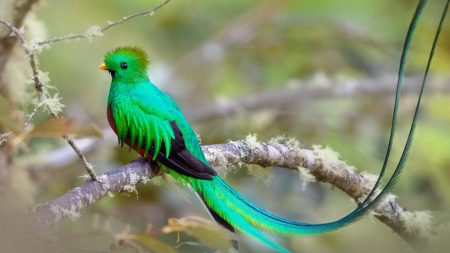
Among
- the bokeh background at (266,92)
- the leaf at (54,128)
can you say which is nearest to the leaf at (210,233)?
the leaf at (54,128)

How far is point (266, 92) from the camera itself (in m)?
3.88

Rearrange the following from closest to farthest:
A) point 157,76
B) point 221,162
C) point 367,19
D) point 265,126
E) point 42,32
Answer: point 221,162
point 42,32
point 265,126
point 157,76
point 367,19

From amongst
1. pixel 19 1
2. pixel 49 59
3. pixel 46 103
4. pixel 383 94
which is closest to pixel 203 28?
pixel 49 59

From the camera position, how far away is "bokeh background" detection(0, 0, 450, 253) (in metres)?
3.18

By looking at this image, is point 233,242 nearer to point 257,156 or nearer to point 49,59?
point 257,156

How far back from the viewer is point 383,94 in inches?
150

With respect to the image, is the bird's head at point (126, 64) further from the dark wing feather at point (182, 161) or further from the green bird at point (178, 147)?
the dark wing feather at point (182, 161)

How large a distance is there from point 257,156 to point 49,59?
9.69 ft

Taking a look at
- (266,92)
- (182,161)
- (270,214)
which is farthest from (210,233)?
(266,92)

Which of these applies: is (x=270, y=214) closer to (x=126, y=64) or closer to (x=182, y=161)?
(x=182, y=161)

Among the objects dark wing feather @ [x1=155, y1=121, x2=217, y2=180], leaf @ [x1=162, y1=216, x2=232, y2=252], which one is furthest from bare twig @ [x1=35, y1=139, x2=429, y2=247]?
leaf @ [x1=162, y1=216, x2=232, y2=252]

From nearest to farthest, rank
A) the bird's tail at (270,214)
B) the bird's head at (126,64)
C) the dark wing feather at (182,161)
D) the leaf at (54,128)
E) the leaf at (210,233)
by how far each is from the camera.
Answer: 1. the leaf at (54,128)
2. the leaf at (210,233)
3. the bird's tail at (270,214)
4. the dark wing feather at (182,161)
5. the bird's head at (126,64)

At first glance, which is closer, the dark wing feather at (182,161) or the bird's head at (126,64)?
the dark wing feather at (182,161)

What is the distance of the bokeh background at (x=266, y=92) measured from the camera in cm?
318
